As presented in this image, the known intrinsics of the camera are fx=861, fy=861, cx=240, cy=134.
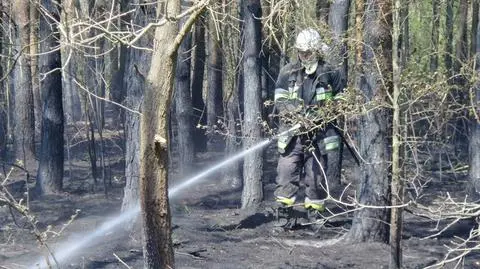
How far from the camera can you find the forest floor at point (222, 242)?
859 centimetres

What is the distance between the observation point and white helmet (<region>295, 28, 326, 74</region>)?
28.9ft

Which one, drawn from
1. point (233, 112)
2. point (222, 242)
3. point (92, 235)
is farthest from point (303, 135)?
point (233, 112)

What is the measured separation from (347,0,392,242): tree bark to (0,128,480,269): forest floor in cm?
23

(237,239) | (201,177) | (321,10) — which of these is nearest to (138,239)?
(237,239)

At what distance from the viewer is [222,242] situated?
9.67 m

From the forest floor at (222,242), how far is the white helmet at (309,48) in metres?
1.88

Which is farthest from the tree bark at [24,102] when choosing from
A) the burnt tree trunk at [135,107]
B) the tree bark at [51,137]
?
the burnt tree trunk at [135,107]

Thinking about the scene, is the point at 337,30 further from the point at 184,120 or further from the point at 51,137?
the point at 51,137

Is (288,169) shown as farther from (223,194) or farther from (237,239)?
(223,194)

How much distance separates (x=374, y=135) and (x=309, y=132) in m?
1.38

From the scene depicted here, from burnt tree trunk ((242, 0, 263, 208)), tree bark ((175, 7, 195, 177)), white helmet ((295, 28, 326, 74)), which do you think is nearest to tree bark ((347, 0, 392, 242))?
white helmet ((295, 28, 326, 74))

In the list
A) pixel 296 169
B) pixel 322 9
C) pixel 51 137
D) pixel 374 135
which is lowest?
pixel 296 169

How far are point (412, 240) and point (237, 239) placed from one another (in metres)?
1.98

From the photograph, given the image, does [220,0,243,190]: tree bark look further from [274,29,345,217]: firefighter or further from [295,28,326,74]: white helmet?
[295,28,326,74]: white helmet
